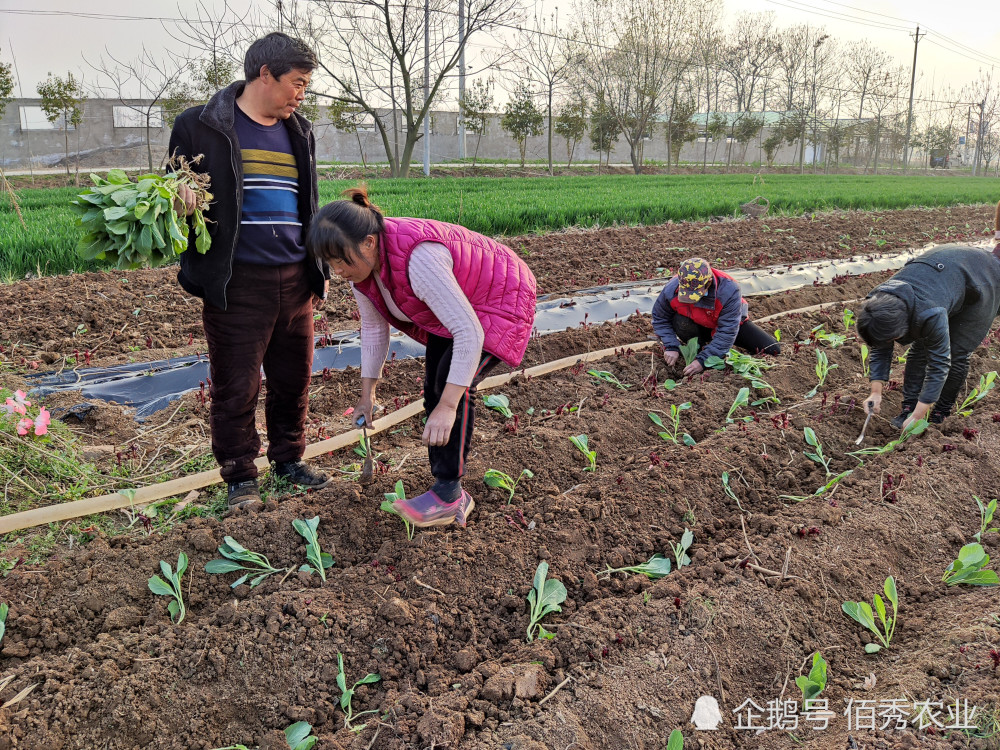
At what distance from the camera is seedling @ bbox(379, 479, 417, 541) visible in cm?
271

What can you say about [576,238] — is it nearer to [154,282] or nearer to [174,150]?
[154,282]

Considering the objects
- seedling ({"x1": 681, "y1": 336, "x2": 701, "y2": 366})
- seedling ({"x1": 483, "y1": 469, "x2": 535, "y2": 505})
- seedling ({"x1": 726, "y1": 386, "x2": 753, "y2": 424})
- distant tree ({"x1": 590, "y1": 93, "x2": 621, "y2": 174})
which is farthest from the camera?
distant tree ({"x1": 590, "y1": 93, "x2": 621, "y2": 174})

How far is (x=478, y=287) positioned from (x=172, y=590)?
1.53 meters

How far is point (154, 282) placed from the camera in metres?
6.18

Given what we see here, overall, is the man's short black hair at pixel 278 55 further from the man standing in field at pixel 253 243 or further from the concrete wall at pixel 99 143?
the concrete wall at pixel 99 143

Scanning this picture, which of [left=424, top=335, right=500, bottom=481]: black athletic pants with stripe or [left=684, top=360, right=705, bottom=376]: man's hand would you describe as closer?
[left=424, top=335, right=500, bottom=481]: black athletic pants with stripe

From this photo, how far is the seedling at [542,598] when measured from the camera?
7.61ft

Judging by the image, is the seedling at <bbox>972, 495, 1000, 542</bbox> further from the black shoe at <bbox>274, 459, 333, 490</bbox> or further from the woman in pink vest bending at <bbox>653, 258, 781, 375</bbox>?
the black shoe at <bbox>274, 459, 333, 490</bbox>

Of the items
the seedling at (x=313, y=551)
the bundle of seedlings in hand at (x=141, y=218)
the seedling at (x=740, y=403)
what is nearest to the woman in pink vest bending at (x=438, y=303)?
the seedling at (x=313, y=551)

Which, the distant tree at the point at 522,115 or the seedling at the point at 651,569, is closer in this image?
the seedling at the point at 651,569

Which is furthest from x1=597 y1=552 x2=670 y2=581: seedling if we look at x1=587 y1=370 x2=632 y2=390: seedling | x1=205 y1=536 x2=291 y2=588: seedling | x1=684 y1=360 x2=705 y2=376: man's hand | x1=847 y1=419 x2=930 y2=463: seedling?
x1=684 y1=360 x2=705 y2=376: man's hand

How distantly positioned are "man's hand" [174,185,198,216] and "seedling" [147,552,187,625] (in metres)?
1.27

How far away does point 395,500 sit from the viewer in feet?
9.25

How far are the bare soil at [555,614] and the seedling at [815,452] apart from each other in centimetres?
6
